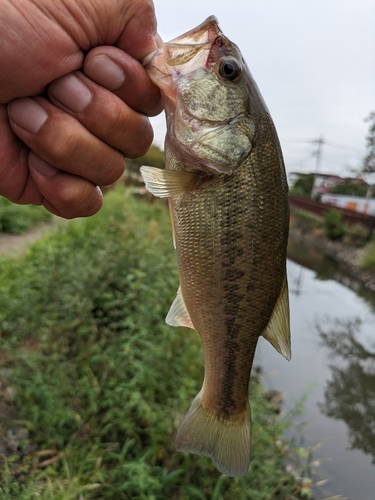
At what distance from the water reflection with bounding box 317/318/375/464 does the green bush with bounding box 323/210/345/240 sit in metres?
14.0

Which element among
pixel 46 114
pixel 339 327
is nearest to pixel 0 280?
pixel 46 114

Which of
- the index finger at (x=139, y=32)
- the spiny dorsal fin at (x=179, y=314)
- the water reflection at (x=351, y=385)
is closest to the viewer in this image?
the index finger at (x=139, y=32)

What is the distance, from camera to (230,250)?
1.64 metres

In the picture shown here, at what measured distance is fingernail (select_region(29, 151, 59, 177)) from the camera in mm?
1605

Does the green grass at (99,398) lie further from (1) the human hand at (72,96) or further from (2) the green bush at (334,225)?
(2) the green bush at (334,225)

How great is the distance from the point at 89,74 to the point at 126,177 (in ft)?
39.9

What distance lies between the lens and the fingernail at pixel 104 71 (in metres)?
1.43

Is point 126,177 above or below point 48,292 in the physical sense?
above

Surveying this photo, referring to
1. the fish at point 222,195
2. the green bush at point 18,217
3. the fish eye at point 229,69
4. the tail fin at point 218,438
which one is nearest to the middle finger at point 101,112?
A: the fish at point 222,195

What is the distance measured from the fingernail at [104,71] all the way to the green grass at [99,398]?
247 cm

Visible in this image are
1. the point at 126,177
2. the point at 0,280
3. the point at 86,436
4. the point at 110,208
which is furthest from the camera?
the point at 126,177

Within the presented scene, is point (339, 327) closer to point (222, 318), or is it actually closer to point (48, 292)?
point (48, 292)

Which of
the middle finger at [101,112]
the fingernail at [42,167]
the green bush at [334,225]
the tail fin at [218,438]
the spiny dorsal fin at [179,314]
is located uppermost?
the green bush at [334,225]

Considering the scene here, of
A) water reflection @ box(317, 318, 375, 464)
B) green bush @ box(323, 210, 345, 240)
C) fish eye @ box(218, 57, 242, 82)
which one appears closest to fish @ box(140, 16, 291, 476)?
fish eye @ box(218, 57, 242, 82)
